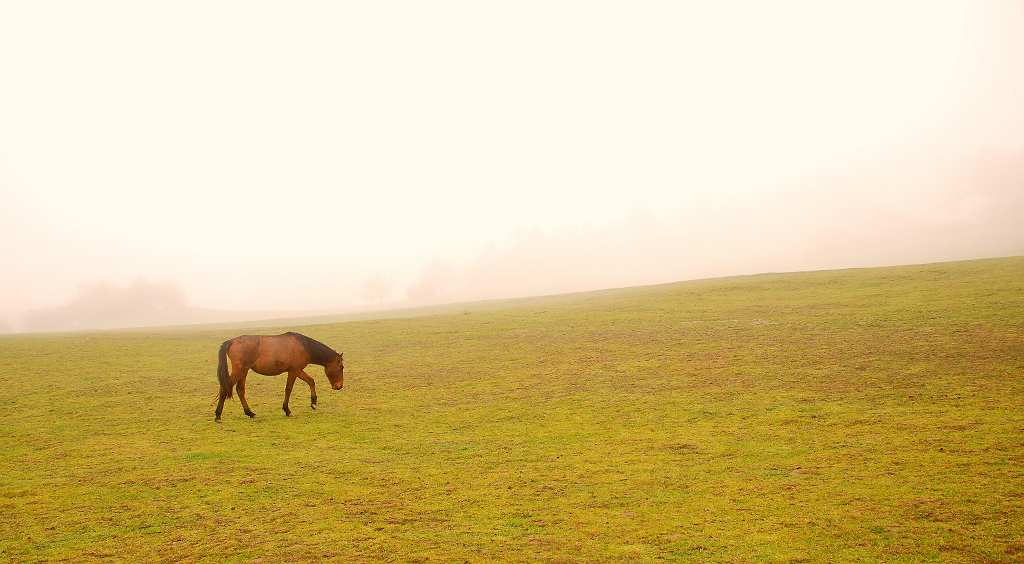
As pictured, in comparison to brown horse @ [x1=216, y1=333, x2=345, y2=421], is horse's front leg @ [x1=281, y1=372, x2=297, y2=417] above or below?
below

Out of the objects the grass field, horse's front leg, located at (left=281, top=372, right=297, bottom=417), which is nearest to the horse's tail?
the grass field

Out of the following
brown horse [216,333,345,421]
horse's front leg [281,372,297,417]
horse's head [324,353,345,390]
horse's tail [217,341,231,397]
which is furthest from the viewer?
horse's head [324,353,345,390]

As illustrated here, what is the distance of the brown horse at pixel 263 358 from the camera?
13.8 meters

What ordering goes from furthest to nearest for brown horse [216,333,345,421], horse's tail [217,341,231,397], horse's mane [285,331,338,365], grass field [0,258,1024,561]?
horse's mane [285,331,338,365] → brown horse [216,333,345,421] → horse's tail [217,341,231,397] → grass field [0,258,1024,561]

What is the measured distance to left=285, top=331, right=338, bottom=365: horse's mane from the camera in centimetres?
1458

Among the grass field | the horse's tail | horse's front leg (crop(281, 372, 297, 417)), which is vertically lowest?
the grass field

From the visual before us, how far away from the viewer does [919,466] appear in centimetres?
891

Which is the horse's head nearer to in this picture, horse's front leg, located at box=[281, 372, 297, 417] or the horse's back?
the horse's back

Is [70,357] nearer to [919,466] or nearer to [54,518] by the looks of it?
[54,518]

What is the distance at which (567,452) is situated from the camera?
1062 cm

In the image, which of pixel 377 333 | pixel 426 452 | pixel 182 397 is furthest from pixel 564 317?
pixel 426 452

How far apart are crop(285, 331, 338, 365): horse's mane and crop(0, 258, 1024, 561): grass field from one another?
1.18 m

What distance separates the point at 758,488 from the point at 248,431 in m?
9.61

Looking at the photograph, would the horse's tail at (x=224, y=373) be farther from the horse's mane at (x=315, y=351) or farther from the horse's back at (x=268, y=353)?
the horse's mane at (x=315, y=351)
